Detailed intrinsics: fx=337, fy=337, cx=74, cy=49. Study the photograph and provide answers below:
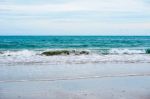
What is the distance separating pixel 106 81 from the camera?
31.8ft

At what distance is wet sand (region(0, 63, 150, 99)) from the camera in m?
7.89

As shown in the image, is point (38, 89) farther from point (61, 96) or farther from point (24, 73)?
point (24, 73)

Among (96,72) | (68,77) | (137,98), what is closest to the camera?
(137,98)

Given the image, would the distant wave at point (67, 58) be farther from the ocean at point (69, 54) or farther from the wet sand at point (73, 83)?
the wet sand at point (73, 83)

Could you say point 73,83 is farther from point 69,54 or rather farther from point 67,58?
point 69,54

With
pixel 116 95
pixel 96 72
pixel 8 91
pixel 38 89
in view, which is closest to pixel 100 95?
pixel 116 95

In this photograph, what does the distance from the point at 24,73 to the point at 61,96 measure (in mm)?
3497

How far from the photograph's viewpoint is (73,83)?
9.30 meters

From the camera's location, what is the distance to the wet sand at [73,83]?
25.9ft

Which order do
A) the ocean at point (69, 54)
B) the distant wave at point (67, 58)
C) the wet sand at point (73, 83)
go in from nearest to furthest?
the wet sand at point (73, 83) < the distant wave at point (67, 58) < the ocean at point (69, 54)

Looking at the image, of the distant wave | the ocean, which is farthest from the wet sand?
the ocean

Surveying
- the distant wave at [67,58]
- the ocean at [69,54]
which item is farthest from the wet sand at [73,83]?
the ocean at [69,54]

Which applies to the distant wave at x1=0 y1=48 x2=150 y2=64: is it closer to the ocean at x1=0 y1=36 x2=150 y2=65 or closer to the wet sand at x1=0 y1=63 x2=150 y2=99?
the ocean at x1=0 y1=36 x2=150 y2=65

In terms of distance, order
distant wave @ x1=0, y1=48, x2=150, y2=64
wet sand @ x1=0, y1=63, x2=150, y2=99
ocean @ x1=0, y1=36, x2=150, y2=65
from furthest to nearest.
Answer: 1. ocean @ x1=0, y1=36, x2=150, y2=65
2. distant wave @ x1=0, y1=48, x2=150, y2=64
3. wet sand @ x1=0, y1=63, x2=150, y2=99
